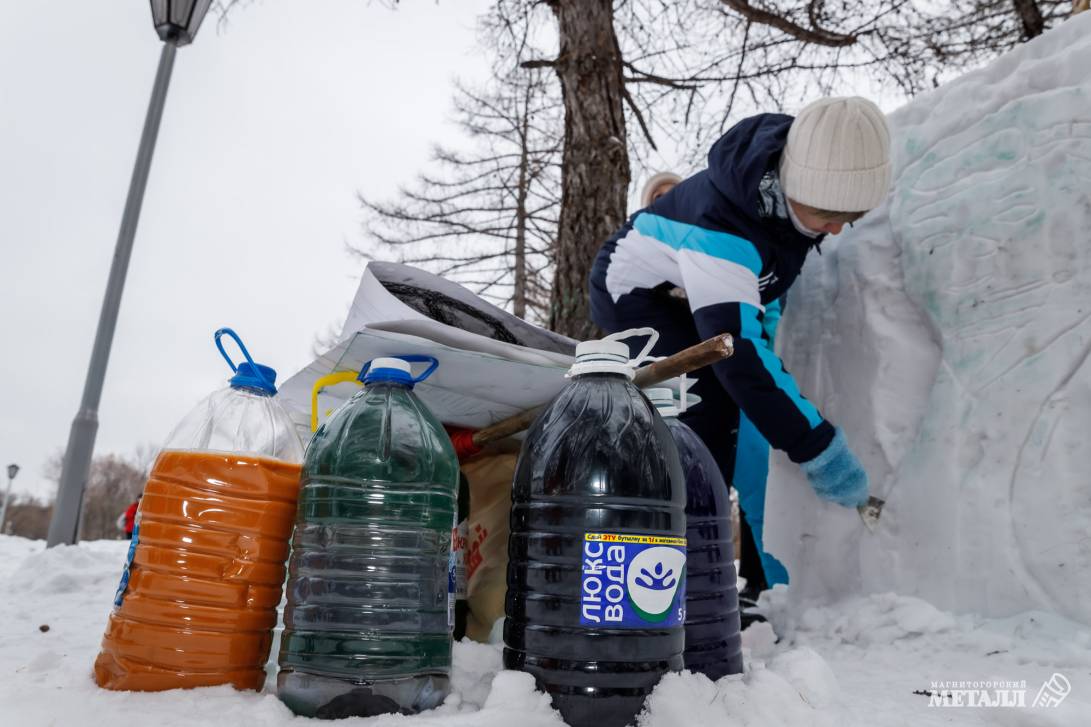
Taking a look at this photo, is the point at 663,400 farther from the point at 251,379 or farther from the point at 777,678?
the point at 251,379

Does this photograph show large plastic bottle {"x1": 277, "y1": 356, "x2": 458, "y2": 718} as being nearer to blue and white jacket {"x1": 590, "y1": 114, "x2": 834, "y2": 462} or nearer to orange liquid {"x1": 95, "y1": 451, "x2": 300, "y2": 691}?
orange liquid {"x1": 95, "y1": 451, "x2": 300, "y2": 691}

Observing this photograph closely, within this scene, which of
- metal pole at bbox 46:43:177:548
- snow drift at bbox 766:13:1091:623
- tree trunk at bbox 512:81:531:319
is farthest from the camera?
tree trunk at bbox 512:81:531:319

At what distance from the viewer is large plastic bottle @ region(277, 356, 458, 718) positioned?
4.39ft

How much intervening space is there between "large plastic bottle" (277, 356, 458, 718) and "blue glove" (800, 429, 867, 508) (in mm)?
1242

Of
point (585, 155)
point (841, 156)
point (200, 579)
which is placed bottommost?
point (200, 579)

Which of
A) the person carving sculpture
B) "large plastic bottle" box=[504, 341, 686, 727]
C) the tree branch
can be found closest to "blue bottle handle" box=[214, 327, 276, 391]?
"large plastic bottle" box=[504, 341, 686, 727]

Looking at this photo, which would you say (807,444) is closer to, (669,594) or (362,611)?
(669,594)

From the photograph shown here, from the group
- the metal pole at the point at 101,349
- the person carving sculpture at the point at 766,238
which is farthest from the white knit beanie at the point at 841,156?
the metal pole at the point at 101,349

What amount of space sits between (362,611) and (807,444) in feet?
4.54

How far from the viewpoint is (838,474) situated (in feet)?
7.48

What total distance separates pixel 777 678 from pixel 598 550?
1.41 ft

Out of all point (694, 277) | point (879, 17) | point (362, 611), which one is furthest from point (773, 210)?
point (879, 17)

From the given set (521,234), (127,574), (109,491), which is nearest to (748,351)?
(127,574)
